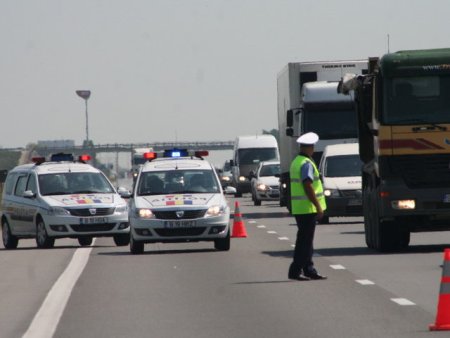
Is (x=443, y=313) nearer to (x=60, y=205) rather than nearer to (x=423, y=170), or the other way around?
(x=423, y=170)

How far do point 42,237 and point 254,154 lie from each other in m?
40.1

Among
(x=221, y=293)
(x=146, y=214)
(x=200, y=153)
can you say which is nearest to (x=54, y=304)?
(x=221, y=293)

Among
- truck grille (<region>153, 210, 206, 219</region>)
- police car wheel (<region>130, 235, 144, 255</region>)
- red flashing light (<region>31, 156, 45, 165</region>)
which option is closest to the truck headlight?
truck grille (<region>153, 210, 206, 219</region>)

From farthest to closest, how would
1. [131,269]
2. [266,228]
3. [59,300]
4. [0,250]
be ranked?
[266,228] → [0,250] → [131,269] → [59,300]

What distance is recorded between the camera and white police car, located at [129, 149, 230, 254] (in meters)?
25.4

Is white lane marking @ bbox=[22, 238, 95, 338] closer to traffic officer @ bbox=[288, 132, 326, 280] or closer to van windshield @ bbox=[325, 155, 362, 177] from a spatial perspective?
traffic officer @ bbox=[288, 132, 326, 280]

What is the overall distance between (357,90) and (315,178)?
6.87 meters

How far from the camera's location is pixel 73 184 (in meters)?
30.2

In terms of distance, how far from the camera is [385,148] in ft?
76.6

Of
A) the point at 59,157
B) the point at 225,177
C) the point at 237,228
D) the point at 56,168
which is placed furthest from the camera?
the point at 225,177

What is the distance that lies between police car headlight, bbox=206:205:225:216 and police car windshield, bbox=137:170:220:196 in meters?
0.98

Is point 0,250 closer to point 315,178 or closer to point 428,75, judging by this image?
point 428,75

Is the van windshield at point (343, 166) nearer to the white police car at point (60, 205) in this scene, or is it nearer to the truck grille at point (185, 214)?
the white police car at point (60, 205)

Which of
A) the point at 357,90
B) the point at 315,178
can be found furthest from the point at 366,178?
the point at 315,178
